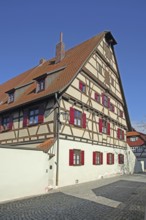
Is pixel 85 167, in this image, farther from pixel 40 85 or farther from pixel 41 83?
pixel 41 83

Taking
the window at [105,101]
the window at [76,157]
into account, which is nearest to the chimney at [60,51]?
the window at [105,101]

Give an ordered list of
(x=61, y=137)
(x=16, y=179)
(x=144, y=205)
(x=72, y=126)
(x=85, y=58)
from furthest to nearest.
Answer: (x=85, y=58)
(x=72, y=126)
(x=61, y=137)
(x=16, y=179)
(x=144, y=205)

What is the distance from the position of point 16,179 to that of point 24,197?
965 mm

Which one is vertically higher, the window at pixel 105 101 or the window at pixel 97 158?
the window at pixel 105 101

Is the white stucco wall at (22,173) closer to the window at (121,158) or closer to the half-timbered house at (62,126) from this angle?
the half-timbered house at (62,126)

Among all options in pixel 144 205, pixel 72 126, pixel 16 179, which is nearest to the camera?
pixel 144 205

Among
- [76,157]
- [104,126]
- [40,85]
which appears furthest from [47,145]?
[104,126]

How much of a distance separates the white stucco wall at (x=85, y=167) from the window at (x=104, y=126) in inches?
60.9

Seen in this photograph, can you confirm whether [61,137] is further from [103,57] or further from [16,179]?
[103,57]

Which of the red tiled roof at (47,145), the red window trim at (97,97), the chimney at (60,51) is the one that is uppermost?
the chimney at (60,51)

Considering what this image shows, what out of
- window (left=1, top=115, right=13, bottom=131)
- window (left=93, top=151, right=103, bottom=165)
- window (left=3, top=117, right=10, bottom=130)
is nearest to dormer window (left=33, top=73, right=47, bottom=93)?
window (left=1, top=115, right=13, bottom=131)

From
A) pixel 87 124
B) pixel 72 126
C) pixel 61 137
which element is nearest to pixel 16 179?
pixel 61 137

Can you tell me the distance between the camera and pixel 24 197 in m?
11.5

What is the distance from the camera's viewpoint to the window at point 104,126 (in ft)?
72.1
